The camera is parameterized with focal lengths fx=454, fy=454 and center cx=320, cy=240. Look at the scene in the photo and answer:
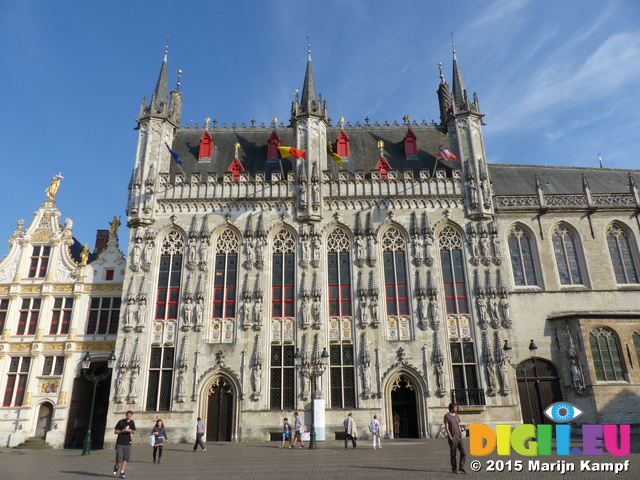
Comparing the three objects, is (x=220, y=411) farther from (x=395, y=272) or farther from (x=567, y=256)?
(x=567, y=256)

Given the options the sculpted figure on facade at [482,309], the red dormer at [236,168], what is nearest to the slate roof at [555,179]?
the sculpted figure on facade at [482,309]

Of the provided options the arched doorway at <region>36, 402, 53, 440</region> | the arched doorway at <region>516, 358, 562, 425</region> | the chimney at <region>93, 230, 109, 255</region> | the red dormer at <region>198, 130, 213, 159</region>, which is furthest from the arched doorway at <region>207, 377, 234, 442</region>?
the arched doorway at <region>516, 358, 562, 425</region>

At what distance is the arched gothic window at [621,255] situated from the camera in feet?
99.0

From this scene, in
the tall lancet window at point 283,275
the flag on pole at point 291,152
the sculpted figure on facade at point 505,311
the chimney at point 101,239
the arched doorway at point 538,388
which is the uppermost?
the flag on pole at point 291,152

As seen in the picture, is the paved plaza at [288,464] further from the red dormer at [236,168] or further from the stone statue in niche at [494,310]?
the red dormer at [236,168]

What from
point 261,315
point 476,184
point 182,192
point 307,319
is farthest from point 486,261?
point 182,192

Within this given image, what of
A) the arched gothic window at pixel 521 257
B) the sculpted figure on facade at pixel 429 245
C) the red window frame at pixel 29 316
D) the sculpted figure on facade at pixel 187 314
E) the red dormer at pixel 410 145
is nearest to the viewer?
the sculpted figure on facade at pixel 187 314

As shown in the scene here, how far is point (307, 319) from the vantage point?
91.2 ft

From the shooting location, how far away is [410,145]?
115 ft

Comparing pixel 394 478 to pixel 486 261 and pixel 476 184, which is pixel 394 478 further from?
pixel 476 184

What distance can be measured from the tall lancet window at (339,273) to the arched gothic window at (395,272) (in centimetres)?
245

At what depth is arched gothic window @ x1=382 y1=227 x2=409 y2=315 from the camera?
2856 cm

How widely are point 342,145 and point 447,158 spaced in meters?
8.23

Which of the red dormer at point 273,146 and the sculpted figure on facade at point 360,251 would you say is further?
the red dormer at point 273,146
